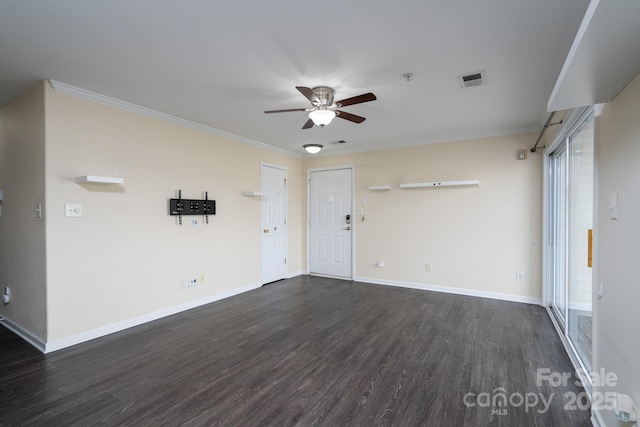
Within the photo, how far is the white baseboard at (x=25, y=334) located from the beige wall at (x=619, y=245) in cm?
447

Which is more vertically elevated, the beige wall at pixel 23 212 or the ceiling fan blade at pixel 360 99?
the ceiling fan blade at pixel 360 99

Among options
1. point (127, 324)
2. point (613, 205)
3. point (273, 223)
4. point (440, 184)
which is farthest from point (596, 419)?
point (273, 223)

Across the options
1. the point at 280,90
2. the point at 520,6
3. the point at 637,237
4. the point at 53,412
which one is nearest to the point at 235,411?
the point at 53,412

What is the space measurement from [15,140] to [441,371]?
497cm

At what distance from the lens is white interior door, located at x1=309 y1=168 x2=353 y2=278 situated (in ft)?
19.2

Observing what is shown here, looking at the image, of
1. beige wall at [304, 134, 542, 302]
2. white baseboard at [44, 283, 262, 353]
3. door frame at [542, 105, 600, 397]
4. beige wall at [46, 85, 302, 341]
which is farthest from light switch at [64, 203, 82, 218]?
door frame at [542, 105, 600, 397]

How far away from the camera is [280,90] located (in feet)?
10.0

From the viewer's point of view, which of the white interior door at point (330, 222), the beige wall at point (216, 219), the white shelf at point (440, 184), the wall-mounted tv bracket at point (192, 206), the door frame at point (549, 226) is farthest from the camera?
the white interior door at point (330, 222)

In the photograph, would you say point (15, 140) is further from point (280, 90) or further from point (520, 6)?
point (520, 6)

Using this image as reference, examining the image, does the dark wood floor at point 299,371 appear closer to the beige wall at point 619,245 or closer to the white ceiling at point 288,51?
the beige wall at point 619,245

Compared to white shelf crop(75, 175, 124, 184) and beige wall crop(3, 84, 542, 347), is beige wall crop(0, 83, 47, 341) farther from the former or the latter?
white shelf crop(75, 175, 124, 184)

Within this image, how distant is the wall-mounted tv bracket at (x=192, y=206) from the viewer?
3.89 metres

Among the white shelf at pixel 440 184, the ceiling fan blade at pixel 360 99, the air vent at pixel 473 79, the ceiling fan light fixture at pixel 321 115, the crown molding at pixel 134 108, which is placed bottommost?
the white shelf at pixel 440 184

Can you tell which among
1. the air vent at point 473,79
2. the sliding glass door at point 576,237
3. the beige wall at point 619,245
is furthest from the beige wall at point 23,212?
the sliding glass door at point 576,237
